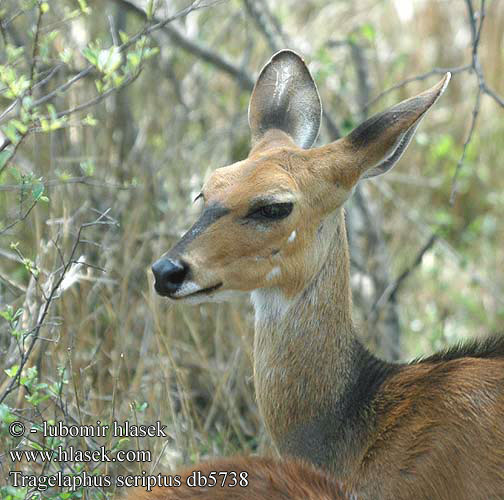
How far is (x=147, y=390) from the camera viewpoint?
17.6 feet

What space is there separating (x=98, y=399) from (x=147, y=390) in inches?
12.1

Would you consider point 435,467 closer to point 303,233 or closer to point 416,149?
point 303,233

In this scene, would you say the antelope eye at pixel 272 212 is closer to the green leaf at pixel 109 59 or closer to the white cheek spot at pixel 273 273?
the white cheek spot at pixel 273 273

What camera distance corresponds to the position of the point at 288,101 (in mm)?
A: 4961

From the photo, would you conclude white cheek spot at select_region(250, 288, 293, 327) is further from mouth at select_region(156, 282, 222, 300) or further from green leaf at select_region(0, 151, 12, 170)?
green leaf at select_region(0, 151, 12, 170)

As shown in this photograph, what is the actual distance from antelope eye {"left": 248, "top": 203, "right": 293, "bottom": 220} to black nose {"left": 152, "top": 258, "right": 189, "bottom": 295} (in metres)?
0.40

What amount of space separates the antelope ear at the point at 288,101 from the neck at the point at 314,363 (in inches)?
29.4

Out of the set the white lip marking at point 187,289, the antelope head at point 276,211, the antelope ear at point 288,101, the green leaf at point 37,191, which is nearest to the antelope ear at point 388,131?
the antelope head at point 276,211

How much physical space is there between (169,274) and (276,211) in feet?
1.85

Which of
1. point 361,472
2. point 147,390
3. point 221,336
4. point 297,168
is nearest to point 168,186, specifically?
point 221,336

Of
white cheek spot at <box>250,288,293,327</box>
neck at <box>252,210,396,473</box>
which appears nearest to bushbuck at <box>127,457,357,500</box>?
neck at <box>252,210,396,473</box>

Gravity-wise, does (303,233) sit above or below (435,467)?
above

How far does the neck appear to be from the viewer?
421 cm

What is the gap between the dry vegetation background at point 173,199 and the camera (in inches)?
178
